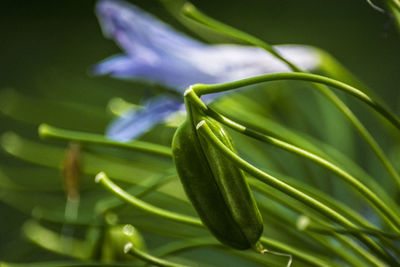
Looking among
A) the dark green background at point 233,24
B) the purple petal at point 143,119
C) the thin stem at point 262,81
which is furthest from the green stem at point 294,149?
the dark green background at point 233,24

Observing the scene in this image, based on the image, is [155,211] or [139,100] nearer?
[155,211]

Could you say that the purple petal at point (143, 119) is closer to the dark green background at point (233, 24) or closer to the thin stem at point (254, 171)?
the thin stem at point (254, 171)

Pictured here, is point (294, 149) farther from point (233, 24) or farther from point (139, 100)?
point (233, 24)

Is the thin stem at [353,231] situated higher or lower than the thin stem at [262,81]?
lower

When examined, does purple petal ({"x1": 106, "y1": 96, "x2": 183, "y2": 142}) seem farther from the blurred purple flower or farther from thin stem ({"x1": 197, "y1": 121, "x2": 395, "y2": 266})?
thin stem ({"x1": 197, "y1": 121, "x2": 395, "y2": 266})

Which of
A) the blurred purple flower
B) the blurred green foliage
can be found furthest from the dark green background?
the blurred purple flower

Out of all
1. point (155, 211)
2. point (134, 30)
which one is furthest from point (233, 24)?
point (155, 211)

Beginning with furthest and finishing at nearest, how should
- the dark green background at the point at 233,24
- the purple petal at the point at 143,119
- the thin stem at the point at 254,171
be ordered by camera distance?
1. the dark green background at the point at 233,24
2. the purple petal at the point at 143,119
3. the thin stem at the point at 254,171
